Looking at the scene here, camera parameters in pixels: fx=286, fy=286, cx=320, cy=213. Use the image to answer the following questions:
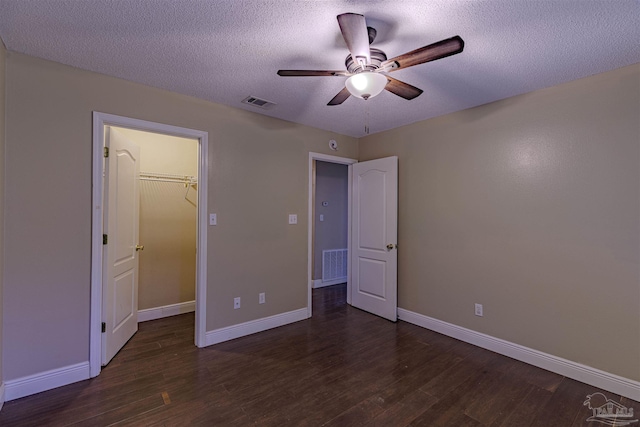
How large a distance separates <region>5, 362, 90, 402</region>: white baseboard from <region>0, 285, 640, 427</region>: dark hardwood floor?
5 cm

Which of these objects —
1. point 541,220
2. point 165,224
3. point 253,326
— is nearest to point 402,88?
point 541,220

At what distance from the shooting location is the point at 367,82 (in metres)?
1.70

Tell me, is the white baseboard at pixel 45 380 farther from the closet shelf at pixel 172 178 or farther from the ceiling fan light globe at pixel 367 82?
the ceiling fan light globe at pixel 367 82

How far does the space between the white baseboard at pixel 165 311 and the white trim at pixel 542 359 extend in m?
2.90

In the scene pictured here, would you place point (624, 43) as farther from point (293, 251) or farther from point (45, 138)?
point (45, 138)

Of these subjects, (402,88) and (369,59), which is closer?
(369,59)

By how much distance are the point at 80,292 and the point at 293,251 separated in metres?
2.00

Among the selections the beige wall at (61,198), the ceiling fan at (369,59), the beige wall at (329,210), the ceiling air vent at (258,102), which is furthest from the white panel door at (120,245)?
the beige wall at (329,210)

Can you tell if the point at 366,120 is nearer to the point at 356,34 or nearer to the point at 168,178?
the point at 356,34

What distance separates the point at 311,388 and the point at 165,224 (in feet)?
8.75

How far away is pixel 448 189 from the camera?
10.3 ft

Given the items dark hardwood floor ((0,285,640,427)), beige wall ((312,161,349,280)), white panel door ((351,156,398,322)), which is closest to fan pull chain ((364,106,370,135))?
white panel door ((351,156,398,322))

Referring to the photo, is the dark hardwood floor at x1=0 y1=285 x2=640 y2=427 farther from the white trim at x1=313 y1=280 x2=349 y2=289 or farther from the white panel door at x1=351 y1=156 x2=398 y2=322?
the white trim at x1=313 y1=280 x2=349 y2=289

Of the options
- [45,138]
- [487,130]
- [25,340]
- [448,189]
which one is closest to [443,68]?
[487,130]
